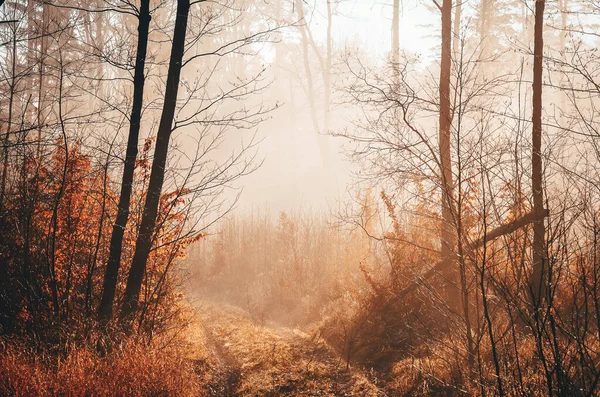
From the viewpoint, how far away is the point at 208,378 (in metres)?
5.21

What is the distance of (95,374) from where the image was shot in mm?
3865

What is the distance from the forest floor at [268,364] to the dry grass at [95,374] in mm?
738

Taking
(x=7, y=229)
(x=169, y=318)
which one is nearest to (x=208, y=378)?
(x=169, y=318)

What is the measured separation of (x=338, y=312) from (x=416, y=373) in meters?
2.72

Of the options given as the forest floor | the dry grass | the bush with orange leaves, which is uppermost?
the bush with orange leaves

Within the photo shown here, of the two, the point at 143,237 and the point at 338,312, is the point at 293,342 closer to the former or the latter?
the point at 338,312

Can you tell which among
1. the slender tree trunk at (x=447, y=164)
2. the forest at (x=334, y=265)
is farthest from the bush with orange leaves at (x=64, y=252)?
the slender tree trunk at (x=447, y=164)

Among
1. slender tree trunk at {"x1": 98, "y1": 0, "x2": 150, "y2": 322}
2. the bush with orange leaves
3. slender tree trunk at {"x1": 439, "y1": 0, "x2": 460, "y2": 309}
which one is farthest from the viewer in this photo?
slender tree trunk at {"x1": 439, "y1": 0, "x2": 460, "y2": 309}

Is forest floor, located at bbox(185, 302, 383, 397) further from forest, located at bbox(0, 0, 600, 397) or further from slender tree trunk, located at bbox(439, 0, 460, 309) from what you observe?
slender tree trunk, located at bbox(439, 0, 460, 309)

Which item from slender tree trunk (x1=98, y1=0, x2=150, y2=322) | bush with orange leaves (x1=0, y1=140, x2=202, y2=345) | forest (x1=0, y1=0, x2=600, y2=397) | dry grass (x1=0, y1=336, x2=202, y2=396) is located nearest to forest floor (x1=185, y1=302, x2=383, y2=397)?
forest (x1=0, y1=0, x2=600, y2=397)

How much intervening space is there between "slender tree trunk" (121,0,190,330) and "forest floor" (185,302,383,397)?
1.25 m

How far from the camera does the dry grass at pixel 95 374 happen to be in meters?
3.60

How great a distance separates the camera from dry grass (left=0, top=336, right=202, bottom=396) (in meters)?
3.60

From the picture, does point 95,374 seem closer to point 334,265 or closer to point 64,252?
point 64,252
